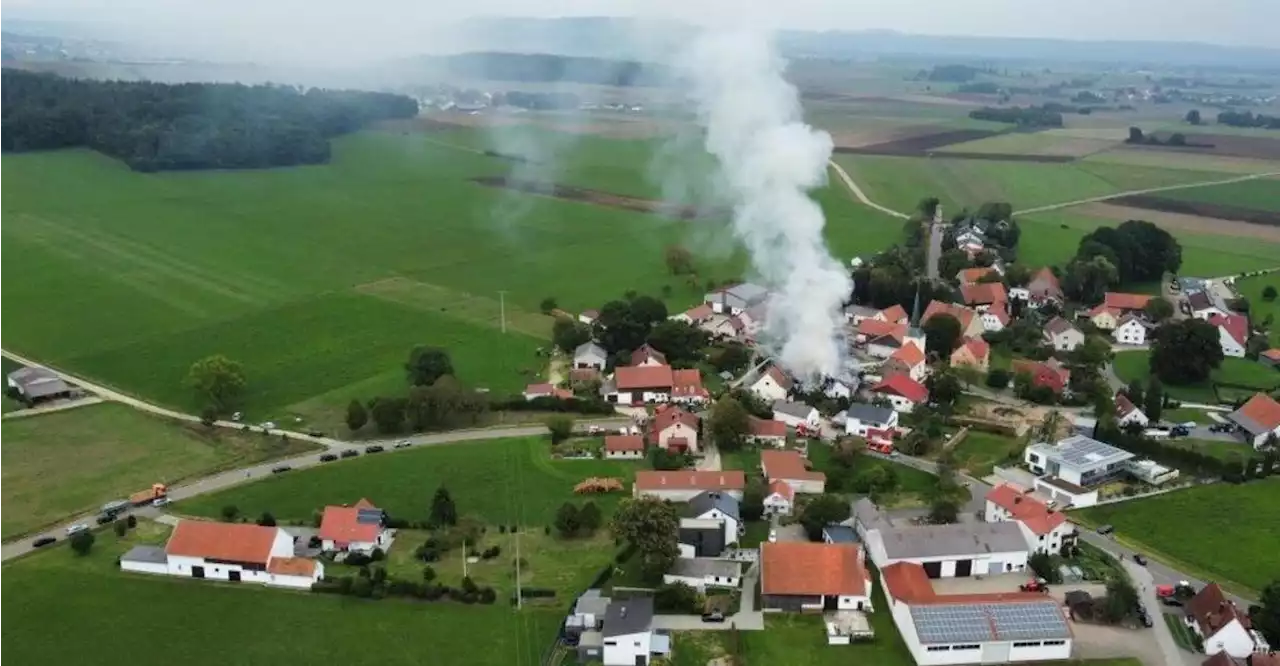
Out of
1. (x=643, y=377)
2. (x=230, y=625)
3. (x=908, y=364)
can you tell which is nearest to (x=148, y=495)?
(x=230, y=625)

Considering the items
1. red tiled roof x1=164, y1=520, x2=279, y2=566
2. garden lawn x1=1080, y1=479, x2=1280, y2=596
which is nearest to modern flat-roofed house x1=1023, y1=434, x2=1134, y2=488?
garden lawn x1=1080, y1=479, x2=1280, y2=596

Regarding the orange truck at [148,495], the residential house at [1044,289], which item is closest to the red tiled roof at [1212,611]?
the orange truck at [148,495]

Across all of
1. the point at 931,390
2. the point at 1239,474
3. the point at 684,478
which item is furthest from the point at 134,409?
the point at 1239,474

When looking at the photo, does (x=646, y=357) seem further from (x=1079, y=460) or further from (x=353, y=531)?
(x=353, y=531)

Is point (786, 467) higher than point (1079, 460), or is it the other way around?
point (1079, 460)

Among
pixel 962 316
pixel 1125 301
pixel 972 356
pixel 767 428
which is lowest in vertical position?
pixel 767 428

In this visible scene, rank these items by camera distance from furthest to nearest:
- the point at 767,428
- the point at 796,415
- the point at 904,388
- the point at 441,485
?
the point at 904,388, the point at 796,415, the point at 767,428, the point at 441,485

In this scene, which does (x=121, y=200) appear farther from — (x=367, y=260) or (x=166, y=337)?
(x=166, y=337)
